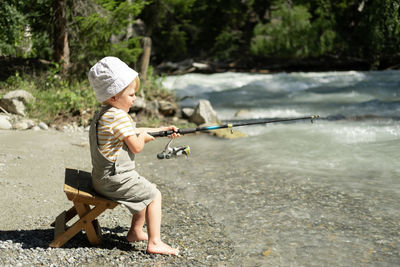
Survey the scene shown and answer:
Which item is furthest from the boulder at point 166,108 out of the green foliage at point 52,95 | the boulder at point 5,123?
the boulder at point 5,123

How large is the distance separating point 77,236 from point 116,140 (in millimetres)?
1127

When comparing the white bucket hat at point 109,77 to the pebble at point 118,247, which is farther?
A: the pebble at point 118,247

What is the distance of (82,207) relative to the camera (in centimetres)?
371

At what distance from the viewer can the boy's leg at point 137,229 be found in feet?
12.8

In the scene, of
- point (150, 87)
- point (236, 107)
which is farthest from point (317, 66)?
point (150, 87)

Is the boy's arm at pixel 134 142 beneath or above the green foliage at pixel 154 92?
above

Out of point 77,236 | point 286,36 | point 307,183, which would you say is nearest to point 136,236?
point 77,236

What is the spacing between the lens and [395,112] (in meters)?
11.4

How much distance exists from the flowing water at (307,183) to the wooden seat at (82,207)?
1.27 metres

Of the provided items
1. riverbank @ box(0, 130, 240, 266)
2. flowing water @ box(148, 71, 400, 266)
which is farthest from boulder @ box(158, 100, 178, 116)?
riverbank @ box(0, 130, 240, 266)

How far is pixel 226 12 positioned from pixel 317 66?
7848 millimetres

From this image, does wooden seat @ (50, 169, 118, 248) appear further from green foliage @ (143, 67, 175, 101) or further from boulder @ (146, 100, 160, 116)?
green foliage @ (143, 67, 175, 101)

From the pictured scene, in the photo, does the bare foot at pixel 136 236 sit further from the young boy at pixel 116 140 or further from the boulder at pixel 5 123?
the boulder at pixel 5 123

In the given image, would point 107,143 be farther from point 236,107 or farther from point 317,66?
point 317,66
